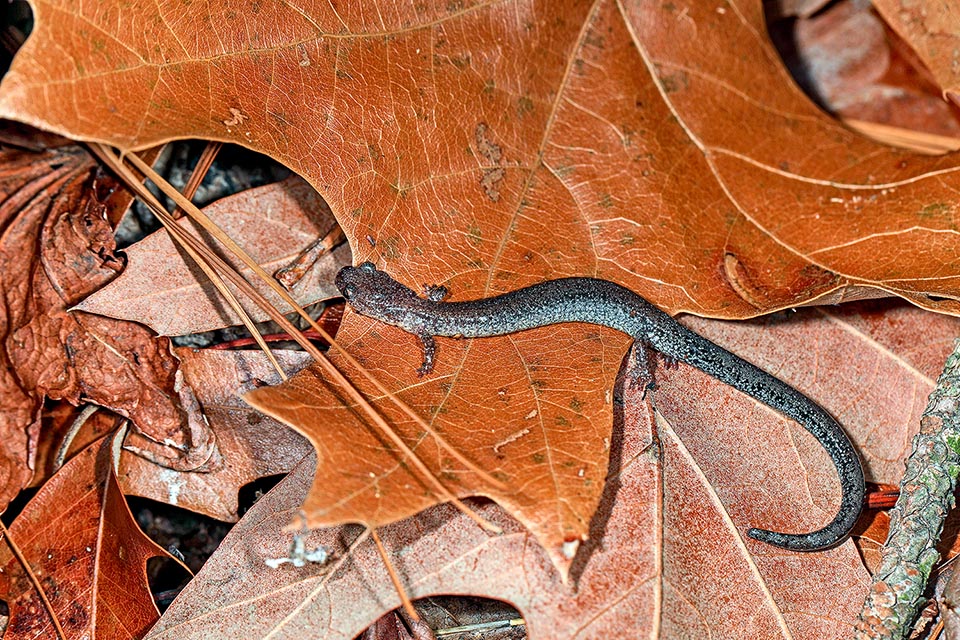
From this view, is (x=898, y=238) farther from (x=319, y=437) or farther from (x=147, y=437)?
(x=147, y=437)

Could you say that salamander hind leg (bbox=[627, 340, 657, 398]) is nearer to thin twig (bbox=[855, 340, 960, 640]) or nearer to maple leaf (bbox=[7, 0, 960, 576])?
maple leaf (bbox=[7, 0, 960, 576])

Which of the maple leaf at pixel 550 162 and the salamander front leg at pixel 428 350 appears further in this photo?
the salamander front leg at pixel 428 350

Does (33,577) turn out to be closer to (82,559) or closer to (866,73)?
(82,559)

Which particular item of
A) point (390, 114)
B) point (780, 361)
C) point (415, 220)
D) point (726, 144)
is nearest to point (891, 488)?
point (780, 361)

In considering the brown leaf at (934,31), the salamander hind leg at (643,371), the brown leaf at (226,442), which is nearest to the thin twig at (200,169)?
the brown leaf at (226,442)

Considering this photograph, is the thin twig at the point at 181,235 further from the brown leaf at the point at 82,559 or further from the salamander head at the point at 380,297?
the brown leaf at the point at 82,559

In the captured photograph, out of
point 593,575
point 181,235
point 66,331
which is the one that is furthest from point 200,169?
point 593,575

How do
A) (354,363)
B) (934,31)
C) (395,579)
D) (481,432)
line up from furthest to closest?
(934,31)
(354,363)
(481,432)
(395,579)
